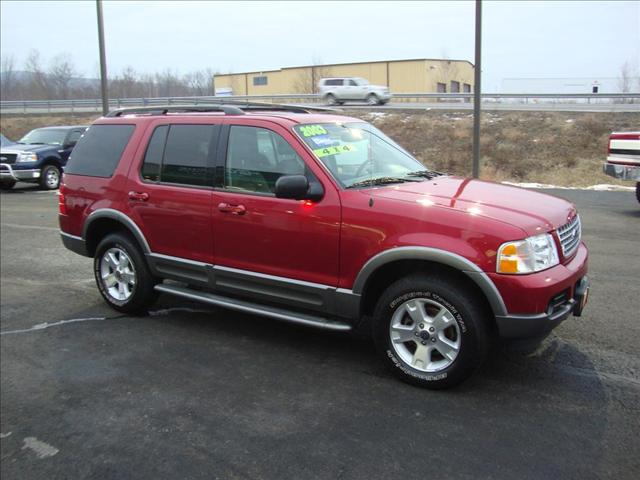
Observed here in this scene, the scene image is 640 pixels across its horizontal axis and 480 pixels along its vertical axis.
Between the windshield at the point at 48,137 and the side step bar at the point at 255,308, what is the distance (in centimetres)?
1427

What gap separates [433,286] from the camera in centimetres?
367

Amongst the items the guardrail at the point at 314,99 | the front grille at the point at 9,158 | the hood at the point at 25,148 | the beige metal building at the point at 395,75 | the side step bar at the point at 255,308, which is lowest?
the side step bar at the point at 255,308

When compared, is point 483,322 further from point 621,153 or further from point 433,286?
point 621,153

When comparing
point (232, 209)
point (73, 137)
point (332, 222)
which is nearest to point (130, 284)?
point (232, 209)

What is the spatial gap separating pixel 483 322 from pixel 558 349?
3.92 ft

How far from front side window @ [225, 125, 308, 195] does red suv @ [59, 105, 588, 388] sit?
1cm

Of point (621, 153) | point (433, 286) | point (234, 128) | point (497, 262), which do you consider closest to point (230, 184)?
point (234, 128)

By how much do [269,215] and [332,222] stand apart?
0.55 metres

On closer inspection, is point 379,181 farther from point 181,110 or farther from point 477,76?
point 477,76

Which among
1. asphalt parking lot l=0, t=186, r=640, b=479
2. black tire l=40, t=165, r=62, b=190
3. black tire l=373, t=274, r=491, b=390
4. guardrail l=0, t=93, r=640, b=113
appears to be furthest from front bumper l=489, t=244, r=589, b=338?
black tire l=40, t=165, r=62, b=190

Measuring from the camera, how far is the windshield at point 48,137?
17.5 metres

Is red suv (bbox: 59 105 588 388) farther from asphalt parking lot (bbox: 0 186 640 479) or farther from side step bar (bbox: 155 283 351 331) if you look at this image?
asphalt parking lot (bbox: 0 186 640 479)

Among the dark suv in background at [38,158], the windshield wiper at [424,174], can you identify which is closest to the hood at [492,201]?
the windshield wiper at [424,174]

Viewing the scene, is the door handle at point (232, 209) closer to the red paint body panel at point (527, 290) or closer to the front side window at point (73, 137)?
the red paint body panel at point (527, 290)
